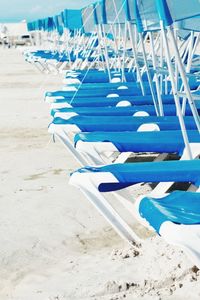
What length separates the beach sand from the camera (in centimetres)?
330

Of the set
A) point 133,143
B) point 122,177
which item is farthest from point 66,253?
point 133,143

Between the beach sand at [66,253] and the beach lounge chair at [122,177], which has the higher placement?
the beach lounge chair at [122,177]

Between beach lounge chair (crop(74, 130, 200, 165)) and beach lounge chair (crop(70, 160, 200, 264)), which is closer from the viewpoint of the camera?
beach lounge chair (crop(70, 160, 200, 264))

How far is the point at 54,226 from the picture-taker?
14.6 feet

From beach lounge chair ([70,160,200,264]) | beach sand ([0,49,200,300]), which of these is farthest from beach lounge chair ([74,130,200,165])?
beach lounge chair ([70,160,200,264])

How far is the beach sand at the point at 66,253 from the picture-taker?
330 cm

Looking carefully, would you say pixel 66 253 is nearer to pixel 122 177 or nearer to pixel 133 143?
pixel 122 177

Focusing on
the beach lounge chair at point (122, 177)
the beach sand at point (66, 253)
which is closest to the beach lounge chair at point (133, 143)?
the beach sand at point (66, 253)

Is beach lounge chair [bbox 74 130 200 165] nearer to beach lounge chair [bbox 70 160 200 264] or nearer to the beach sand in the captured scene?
the beach sand

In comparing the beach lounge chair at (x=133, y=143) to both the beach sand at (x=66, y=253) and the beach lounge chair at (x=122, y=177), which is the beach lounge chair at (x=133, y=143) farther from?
the beach lounge chair at (x=122, y=177)

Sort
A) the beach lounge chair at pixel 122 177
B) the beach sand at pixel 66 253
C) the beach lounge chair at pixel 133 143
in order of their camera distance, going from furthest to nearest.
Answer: the beach lounge chair at pixel 133 143, the beach lounge chair at pixel 122 177, the beach sand at pixel 66 253

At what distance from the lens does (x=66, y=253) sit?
12.9ft

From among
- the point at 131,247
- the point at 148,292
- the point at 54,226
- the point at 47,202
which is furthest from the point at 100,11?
the point at 148,292

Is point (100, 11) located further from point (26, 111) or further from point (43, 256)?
point (43, 256)
